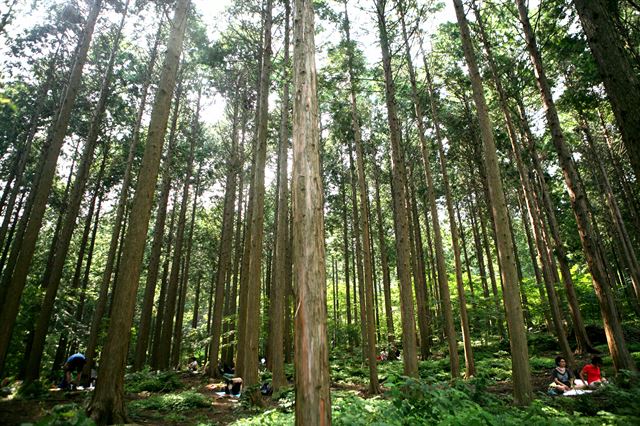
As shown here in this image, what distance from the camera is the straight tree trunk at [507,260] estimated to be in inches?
262

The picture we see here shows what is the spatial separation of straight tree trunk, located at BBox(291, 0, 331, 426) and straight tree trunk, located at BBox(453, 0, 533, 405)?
5.43 meters

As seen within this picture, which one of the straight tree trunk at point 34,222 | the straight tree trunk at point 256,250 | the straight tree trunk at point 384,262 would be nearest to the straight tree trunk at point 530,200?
the straight tree trunk at point 384,262

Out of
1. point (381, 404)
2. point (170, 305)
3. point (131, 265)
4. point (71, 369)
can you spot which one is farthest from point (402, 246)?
point (170, 305)

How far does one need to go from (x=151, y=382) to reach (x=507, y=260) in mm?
13429

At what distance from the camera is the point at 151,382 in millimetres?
13195

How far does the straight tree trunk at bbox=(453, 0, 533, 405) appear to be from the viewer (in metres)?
6.64

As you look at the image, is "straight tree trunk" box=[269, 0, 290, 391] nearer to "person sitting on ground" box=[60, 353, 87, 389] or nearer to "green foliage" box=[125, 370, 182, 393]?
"green foliage" box=[125, 370, 182, 393]

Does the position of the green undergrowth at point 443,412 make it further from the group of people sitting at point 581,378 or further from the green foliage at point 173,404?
the green foliage at point 173,404

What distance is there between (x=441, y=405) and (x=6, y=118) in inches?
919

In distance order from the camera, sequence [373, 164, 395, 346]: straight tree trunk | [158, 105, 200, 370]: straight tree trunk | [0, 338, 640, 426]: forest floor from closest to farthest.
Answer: [0, 338, 640, 426]: forest floor < [158, 105, 200, 370]: straight tree trunk < [373, 164, 395, 346]: straight tree trunk

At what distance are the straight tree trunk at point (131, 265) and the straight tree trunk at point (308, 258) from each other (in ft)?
12.7

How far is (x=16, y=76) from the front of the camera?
15594mm

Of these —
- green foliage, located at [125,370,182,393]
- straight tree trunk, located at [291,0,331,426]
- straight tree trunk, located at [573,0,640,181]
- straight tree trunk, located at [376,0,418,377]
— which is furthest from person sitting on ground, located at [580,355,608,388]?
green foliage, located at [125,370,182,393]

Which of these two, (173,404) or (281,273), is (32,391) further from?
(281,273)
